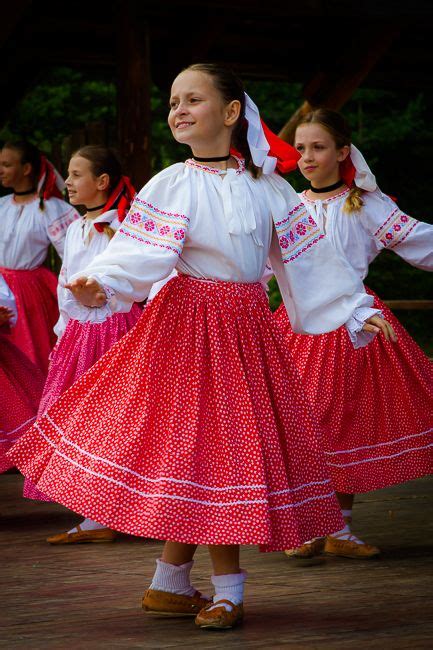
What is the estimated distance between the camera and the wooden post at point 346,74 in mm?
8234

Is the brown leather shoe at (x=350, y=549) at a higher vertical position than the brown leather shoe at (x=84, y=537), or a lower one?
lower

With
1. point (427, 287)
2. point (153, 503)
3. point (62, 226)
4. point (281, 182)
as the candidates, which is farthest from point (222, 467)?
point (427, 287)

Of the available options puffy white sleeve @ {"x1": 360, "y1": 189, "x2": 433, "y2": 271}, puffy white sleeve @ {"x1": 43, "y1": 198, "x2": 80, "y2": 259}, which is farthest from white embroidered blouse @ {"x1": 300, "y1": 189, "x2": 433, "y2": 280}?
puffy white sleeve @ {"x1": 43, "y1": 198, "x2": 80, "y2": 259}

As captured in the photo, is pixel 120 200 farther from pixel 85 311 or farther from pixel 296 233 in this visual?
pixel 85 311

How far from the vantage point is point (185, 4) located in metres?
7.64

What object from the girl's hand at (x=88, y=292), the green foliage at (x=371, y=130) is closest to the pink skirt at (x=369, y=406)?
the girl's hand at (x=88, y=292)

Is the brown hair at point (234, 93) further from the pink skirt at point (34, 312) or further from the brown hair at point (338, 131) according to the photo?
the pink skirt at point (34, 312)

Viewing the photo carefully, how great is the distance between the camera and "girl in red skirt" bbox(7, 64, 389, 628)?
2.92 meters

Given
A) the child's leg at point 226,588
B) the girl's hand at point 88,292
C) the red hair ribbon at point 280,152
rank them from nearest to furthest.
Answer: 1. the girl's hand at point 88,292
2. the child's leg at point 226,588
3. the red hair ribbon at point 280,152

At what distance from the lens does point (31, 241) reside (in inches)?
237

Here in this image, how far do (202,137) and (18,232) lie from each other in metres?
2.97

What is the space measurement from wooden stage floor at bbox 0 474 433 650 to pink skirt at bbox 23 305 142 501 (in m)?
0.51

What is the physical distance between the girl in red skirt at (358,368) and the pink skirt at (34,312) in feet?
6.69

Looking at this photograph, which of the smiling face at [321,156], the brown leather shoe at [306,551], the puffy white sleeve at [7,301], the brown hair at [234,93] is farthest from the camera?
the puffy white sleeve at [7,301]
